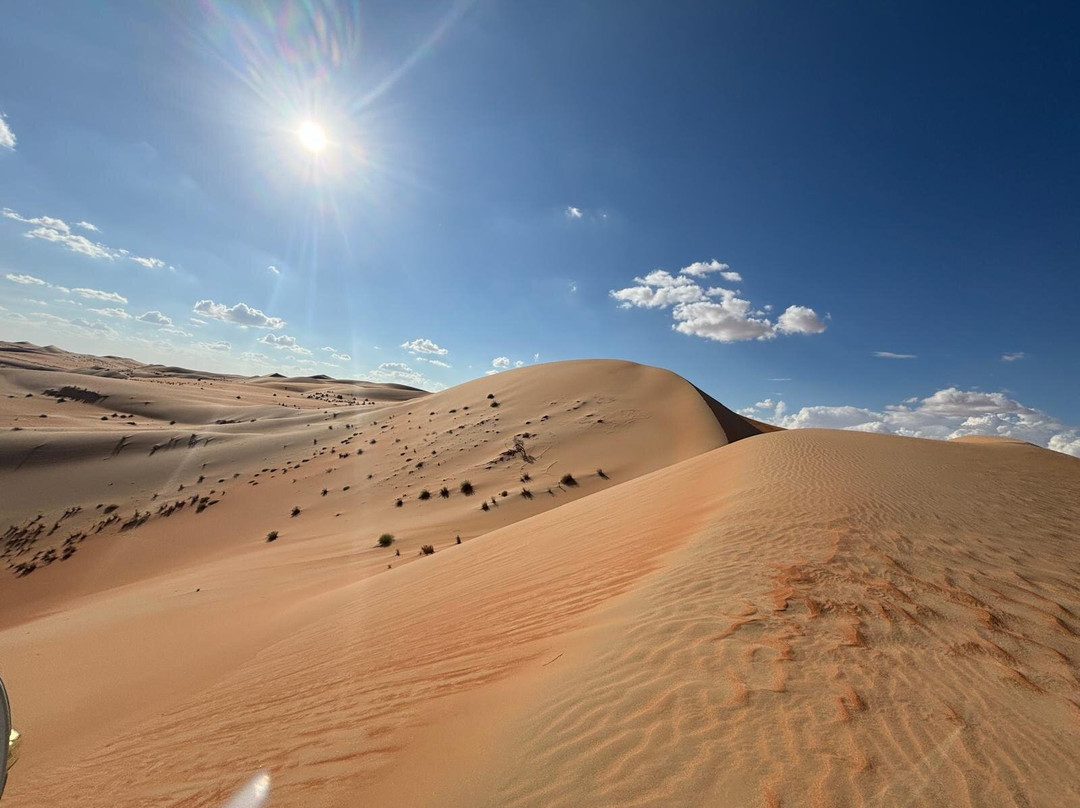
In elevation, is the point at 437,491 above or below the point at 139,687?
above

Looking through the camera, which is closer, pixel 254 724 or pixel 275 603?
pixel 254 724

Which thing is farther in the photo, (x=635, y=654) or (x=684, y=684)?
(x=635, y=654)

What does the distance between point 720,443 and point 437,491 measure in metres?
12.0

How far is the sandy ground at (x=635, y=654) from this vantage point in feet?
7.85

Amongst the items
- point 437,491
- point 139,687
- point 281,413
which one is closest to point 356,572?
point 139,687

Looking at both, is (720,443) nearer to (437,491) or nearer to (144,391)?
(437,491)

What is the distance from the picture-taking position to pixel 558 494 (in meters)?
15.2

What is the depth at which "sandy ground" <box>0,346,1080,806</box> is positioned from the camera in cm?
239

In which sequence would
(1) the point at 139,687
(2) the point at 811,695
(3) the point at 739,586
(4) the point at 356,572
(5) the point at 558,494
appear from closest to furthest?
(2) the point at 811,695, (3) the point at 739,586, (1) the point at 139,687, (4) the point at 356,572, (5) the point at 558,494

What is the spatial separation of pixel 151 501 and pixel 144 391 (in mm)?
36895

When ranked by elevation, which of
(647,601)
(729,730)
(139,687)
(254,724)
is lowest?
(139,687)

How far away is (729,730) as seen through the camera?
8.16 ft

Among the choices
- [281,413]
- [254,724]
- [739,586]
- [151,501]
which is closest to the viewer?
[254,724]

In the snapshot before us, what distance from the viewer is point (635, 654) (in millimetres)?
3254
